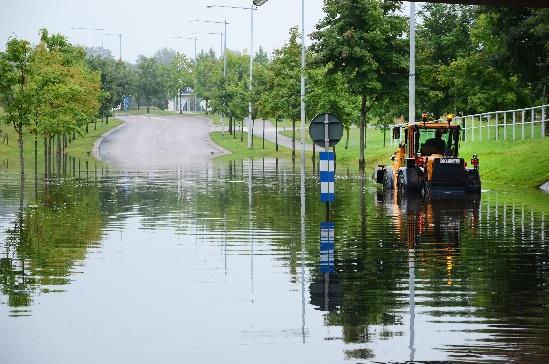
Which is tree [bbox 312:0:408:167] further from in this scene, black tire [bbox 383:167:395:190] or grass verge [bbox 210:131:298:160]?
black tire [bbox 383:167:395:190]

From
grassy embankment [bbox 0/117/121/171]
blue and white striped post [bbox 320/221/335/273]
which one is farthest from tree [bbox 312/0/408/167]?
blue and white striped post [bbox 320/221/335/273]

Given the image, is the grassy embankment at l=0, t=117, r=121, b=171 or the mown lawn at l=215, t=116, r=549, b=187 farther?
the grassy embankment at l=0, t=117, r=121, b=171

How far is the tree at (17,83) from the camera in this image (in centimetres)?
5031

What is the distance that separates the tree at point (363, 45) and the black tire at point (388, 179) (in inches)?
1040

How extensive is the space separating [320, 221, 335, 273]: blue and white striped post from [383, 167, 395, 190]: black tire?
15095 millimetres

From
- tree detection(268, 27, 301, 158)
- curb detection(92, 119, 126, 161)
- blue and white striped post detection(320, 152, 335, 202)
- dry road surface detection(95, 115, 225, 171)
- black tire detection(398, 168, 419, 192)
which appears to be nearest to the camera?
blue and white striped post detection(320, 152, 335, 202)

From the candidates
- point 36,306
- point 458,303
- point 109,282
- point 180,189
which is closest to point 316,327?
point 458,303

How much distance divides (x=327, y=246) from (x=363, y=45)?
4872 centimetres

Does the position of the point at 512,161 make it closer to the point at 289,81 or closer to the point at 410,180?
the point at 410,180

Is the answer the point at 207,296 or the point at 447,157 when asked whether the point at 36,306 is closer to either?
the point at 207,296

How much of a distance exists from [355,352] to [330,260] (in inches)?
276

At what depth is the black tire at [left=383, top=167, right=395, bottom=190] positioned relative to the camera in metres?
38.4

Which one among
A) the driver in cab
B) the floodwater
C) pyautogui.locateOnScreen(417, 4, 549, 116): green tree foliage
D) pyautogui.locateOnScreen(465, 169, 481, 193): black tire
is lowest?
the floodwater

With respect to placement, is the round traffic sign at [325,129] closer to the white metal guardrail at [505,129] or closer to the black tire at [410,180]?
the black tire at [410,180]
